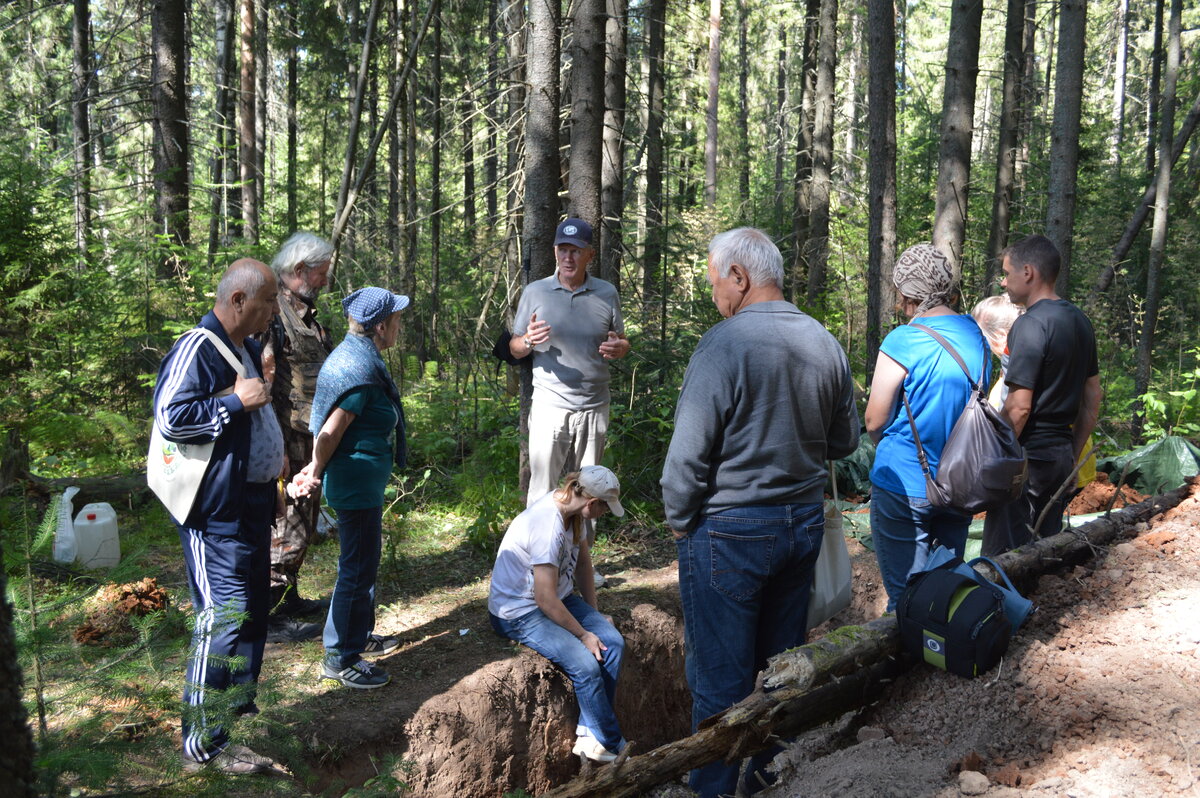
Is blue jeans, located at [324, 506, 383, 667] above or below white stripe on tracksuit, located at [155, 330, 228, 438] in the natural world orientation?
below

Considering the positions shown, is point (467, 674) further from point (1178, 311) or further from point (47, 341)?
point (1178, 311)

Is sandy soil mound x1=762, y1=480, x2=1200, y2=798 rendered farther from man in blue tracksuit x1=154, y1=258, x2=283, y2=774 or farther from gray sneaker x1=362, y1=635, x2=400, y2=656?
gray sneaker x1=362, y1=635, x2=400, y2=656

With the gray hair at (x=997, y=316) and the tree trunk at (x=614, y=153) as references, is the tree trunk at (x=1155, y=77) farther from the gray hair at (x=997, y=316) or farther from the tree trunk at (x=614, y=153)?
the gray hair at (x=997, y=316)

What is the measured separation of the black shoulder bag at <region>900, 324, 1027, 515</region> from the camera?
357 cm

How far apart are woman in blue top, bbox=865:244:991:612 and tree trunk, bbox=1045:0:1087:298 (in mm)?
5637

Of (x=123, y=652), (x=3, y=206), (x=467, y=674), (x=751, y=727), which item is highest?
(x=3, y=206)

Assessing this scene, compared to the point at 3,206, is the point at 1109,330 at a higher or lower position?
lower

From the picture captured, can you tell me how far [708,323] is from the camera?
8.53 meters

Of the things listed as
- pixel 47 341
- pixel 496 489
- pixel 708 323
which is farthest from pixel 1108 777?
pixel 47 341

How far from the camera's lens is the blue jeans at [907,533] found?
12.6ft

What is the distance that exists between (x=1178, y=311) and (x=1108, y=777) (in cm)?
1793

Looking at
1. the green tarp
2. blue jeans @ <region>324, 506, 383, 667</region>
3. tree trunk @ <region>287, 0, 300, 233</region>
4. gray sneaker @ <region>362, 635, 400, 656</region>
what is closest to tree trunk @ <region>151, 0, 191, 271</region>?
gray sneaker @ <region>362, 635, 400, 656</region>

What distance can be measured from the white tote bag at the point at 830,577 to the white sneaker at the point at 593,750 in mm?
1840

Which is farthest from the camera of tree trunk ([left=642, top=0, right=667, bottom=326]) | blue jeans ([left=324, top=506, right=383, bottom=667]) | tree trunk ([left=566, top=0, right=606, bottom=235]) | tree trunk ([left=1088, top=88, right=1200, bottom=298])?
tree trunk ([left=1088, top=88, right=1200, bottom=298])
